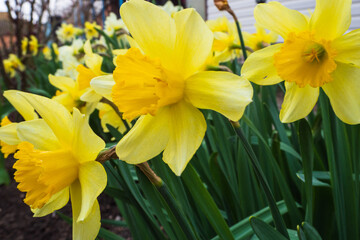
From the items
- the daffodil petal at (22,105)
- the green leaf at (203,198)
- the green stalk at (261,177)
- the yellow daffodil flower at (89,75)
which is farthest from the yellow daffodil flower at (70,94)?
the green stalk at (261,177)

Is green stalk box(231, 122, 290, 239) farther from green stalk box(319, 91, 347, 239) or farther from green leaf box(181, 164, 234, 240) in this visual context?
green stalk box(319, 91, 347, 239)

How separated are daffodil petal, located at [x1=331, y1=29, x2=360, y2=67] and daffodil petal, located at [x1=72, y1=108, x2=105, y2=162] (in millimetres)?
481

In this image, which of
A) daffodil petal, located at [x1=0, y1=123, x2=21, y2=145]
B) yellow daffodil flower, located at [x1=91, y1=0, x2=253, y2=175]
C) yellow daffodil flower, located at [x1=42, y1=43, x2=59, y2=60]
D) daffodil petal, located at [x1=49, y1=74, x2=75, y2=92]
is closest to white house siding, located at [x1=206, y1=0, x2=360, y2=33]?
yellow daffodil flower, located at [x1=42, y1=43, x2=59, y2=60]

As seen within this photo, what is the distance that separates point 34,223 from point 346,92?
2.06 metres

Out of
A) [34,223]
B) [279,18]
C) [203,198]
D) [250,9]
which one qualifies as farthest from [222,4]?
[250,9]

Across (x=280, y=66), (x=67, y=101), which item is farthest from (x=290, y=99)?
(x=67, y=101)

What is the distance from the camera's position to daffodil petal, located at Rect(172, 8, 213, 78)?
0.54m

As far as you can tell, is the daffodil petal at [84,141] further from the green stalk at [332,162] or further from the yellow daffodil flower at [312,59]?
the green stalk at [332,162]

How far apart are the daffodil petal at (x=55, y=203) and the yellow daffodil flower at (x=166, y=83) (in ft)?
0.72

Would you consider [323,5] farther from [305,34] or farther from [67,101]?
[67,101]

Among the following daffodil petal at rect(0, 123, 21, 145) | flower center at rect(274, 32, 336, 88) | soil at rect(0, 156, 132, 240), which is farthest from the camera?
soil at rect(0, 156, 132, 240)

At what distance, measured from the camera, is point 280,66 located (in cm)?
62

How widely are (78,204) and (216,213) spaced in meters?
0.31

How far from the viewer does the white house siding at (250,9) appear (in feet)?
15.6
